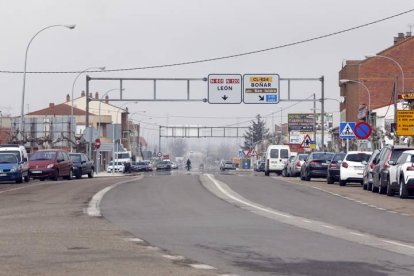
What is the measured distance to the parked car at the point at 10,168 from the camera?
47.3 metres

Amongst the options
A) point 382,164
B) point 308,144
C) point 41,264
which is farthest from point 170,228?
point 308,144

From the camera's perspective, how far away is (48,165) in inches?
2064

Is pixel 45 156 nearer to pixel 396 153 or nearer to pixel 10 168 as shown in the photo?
pixel 10 168

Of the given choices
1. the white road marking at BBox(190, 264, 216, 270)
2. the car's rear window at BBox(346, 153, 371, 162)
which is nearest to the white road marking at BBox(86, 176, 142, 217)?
the white road marking at BBox(190, 264, 216, 270)

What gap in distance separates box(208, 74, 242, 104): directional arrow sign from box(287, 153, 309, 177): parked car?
5233 millimetres

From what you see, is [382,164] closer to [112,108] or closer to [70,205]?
[70,205]

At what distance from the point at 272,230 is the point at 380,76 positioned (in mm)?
84060

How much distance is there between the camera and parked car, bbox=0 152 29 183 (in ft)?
155

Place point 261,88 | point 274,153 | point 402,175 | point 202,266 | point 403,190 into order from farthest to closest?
point 274,153 → point 261,88 → point 402,175 → point 403,190 → point 202,266

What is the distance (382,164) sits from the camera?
1443 inches

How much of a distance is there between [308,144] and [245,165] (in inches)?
2729

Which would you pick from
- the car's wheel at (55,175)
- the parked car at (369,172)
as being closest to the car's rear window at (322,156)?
the parked car at (369,172)

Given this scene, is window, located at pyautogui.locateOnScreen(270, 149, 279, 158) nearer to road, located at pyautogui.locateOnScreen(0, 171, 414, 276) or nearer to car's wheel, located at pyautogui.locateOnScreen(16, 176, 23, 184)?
car's wheel, located at pyautogui.locateOnScreen(16, 176, 23, 184)

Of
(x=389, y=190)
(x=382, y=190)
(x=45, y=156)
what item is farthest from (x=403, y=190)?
(x=45, y=156)
